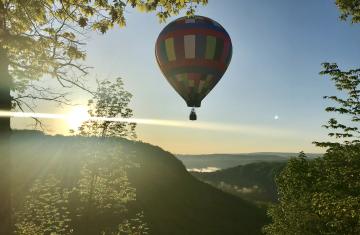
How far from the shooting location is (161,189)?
244ft

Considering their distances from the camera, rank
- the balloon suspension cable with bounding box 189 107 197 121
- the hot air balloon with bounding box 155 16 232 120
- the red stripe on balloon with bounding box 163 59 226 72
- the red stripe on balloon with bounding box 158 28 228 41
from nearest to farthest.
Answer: the red stripe on balloon with bounding box 158 28 228 41 < the hot air balloon with bounding box 155 16 232 120 < the red stripe on balloon with bounding box 163 59 226 72 < the balloon suspension cable with bounding box 189 107 197 121

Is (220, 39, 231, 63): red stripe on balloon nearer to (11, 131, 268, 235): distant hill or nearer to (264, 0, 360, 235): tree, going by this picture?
(264, 0, 360, 235): tree

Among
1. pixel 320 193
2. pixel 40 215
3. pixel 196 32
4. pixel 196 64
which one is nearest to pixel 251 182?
pixel 40 215

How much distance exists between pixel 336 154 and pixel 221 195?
6475cm

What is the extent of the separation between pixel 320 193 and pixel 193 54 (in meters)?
11.9

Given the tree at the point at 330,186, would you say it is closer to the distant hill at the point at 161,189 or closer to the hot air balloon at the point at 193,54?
the hot air balloon at the point at 193,54

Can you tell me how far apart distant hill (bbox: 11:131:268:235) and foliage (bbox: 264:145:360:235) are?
30.4 metres

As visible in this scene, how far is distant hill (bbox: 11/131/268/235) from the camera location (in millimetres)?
63188

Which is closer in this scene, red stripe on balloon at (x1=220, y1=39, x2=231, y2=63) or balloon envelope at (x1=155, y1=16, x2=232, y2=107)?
balloon envelope at (x1=155, y1=16, x2=232, y2=107)

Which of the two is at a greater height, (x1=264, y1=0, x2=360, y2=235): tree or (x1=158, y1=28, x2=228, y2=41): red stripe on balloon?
(x1=158, y1=28, x2=228, y2=41): red stripe on balloon

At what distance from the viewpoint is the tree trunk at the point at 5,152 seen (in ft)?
34.6

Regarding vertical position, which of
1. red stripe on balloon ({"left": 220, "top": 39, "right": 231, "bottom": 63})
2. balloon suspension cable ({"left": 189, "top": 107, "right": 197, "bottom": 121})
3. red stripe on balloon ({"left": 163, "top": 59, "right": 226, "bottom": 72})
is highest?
red stripe on balloon ({"left": 220, "top": 39, "right": 231, "bottom": 63})

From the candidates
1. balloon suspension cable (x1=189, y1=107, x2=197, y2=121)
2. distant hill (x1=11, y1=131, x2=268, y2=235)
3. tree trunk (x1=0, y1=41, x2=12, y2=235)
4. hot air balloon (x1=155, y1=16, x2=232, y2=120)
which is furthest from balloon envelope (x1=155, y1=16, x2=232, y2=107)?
distant hill (x1=11, y1=131, x2=268, y2=235)

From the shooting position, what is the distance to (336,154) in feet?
68.4
